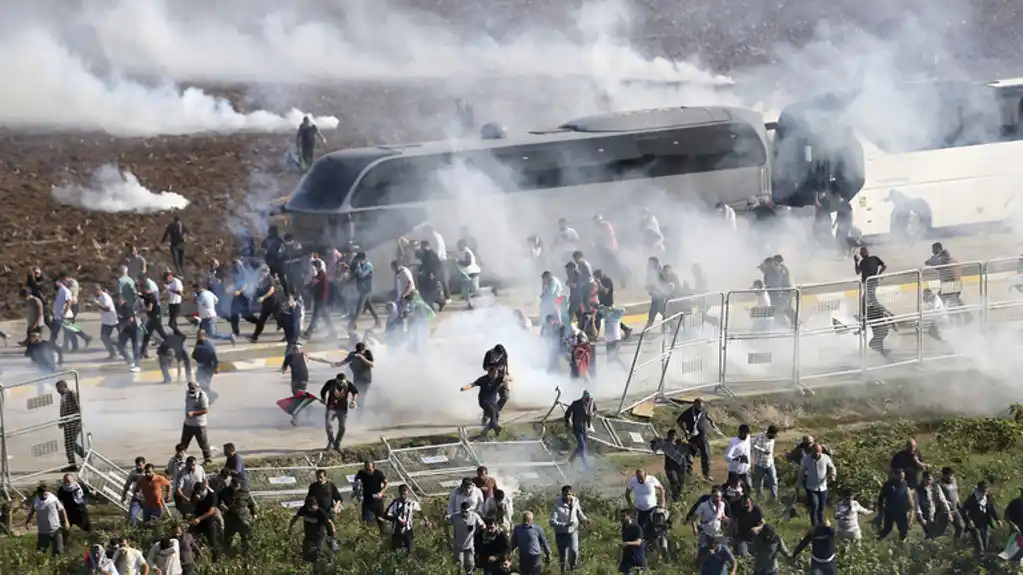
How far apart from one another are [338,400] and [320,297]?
16.4ft

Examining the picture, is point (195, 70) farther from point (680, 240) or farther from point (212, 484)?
point (212, 484)

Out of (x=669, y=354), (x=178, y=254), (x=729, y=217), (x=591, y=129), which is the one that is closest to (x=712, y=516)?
(x=669, y=354)

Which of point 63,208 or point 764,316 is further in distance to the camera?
point 63,208

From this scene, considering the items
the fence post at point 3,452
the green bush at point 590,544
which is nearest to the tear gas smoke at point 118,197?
the fence post at point 3,452

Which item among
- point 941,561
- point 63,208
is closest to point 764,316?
point 941,561

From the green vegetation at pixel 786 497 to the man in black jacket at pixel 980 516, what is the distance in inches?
7.0

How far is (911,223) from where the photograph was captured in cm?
2825

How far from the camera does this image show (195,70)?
3956 centimetres

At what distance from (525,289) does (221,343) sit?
17.0ft

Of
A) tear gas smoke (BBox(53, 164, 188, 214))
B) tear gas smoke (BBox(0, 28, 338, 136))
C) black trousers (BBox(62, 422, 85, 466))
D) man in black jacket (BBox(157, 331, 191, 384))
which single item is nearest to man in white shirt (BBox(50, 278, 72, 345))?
man in black jacket (BBox(157, 331, 191, 384))

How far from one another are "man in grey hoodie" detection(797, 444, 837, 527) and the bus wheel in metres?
13.5

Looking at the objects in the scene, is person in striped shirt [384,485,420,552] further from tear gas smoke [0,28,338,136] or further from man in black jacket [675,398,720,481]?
tear gas smoke [0,28,338,136]

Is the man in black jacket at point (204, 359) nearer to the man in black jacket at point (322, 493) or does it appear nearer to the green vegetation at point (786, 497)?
the green vegetation at point (786, 497)

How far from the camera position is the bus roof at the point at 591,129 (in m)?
23.9
